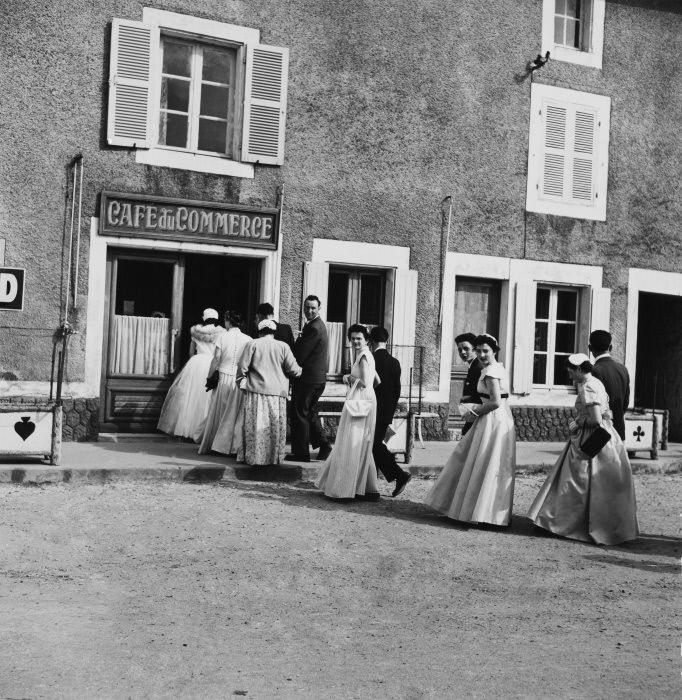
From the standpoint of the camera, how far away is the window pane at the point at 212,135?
530 inches

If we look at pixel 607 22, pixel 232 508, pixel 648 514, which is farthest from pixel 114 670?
pixel 607 22

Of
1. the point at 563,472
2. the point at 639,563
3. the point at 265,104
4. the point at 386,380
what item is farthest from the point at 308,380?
the point at 639,563

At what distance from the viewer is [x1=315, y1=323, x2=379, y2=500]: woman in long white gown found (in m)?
9.74

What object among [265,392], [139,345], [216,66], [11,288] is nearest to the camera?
[11,288]

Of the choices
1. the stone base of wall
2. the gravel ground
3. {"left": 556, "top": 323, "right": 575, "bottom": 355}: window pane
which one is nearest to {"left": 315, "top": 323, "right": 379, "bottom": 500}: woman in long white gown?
the gravel ground

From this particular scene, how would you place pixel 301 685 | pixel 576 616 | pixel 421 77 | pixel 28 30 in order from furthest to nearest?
pixel 421 77 < pixel 28 30 < pixel 576 616 < pixel 301 685

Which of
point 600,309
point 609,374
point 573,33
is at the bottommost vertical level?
point 609,374

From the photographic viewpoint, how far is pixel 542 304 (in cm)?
1590

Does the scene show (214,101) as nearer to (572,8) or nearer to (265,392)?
(265,392)

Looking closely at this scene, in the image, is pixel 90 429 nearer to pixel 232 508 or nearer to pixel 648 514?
pixel 232 508

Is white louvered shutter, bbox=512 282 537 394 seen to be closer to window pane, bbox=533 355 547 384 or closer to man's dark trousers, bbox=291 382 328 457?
window pane, bbox=533 355 547 384

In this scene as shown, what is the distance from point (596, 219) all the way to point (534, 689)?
480 inches

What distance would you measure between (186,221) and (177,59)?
2.02 m

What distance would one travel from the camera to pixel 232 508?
358 inches
